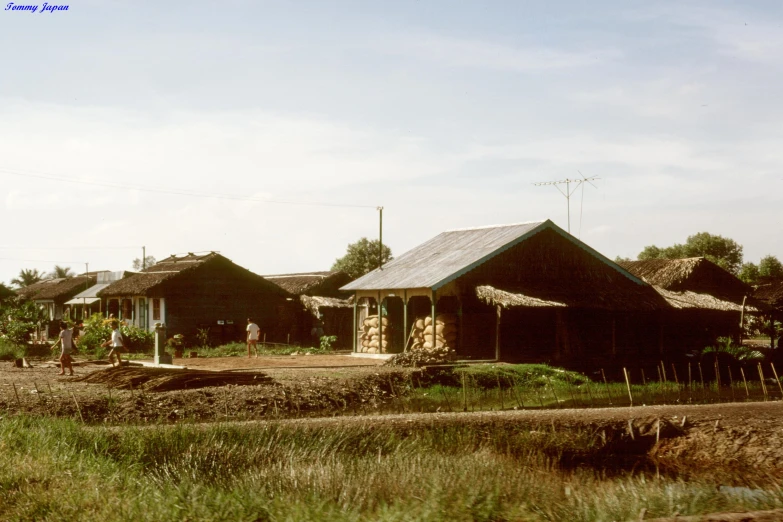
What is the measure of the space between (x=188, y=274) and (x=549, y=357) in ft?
58.5

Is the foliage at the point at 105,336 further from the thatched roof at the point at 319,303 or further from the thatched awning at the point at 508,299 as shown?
the thatched awning at the point at 508,299

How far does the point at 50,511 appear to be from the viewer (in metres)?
8.51

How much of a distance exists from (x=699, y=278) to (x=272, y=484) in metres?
31.9

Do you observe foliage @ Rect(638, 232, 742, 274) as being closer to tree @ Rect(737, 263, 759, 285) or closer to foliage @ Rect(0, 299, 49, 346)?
tree @ Rect(737, 263, 759, 285)

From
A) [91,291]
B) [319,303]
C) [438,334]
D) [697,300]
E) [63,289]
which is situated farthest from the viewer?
[63,289]

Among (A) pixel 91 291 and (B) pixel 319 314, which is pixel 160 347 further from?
(A) pixel 91 291

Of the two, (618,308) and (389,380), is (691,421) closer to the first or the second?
(389,380)

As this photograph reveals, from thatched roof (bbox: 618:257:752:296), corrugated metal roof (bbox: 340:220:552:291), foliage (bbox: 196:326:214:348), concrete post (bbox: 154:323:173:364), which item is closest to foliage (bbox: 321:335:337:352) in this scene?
foliage (bbox: 196:326:214:348)

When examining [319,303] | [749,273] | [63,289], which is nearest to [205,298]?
[319,303]

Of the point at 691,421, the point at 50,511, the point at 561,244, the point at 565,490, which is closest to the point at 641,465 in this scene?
the point at 691,421

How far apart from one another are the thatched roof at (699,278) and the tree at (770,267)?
29.1 meters

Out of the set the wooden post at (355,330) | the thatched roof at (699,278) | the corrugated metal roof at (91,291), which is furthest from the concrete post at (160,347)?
the corrugated metal roof at (91,291)

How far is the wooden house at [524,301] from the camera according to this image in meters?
28.8

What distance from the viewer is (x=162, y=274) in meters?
40.5
